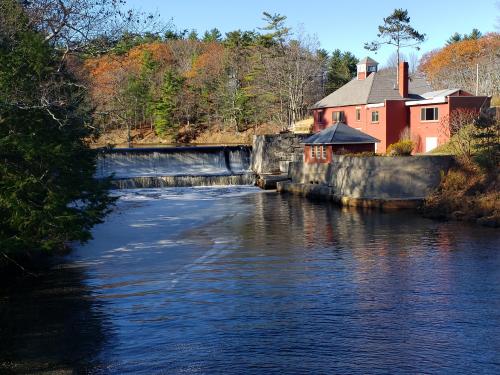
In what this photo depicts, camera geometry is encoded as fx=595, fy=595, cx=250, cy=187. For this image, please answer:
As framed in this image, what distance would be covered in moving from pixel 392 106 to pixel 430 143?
5477 mm

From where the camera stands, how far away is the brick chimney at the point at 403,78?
2153 inches

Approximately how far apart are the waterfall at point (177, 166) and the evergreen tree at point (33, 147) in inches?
1121

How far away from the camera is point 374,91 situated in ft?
188

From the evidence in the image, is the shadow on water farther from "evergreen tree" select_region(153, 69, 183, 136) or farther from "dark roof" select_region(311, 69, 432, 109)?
"evergreen tree" select_region(153, 69, 183, 136)

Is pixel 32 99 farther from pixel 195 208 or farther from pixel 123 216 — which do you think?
pixel 195 208

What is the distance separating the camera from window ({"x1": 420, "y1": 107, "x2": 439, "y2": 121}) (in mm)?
49469

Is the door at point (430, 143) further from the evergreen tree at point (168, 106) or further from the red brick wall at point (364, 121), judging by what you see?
the evergreen tree at point (168, 106)

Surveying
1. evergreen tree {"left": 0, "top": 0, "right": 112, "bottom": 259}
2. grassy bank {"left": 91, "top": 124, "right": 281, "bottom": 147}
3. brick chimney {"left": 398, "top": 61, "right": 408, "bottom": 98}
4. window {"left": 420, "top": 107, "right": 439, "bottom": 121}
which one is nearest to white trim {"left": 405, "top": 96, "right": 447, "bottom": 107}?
window {"left": 420, "top": 107, "right": 439, "bottom": 121}

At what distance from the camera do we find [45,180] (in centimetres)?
1953

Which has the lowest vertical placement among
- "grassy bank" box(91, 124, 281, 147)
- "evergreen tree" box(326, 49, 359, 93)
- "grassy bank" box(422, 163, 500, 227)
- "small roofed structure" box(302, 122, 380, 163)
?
"grassy bank" box(422, 163, 500, 227)

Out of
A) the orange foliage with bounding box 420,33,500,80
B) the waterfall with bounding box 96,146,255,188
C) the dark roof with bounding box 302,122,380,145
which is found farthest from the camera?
the orange foliage with bounding box 420,33,500,80

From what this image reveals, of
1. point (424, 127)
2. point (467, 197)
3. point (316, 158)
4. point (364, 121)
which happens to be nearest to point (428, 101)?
point (424, 127)

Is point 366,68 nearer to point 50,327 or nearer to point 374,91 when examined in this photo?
point 374,91

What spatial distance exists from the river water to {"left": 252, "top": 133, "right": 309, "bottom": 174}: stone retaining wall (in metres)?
24.1
